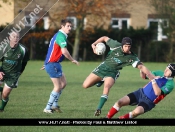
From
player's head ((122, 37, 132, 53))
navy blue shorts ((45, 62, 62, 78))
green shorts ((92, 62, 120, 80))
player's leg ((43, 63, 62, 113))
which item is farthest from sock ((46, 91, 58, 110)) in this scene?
player's head ((122, 37, 132, 53))

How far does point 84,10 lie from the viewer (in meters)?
35.6

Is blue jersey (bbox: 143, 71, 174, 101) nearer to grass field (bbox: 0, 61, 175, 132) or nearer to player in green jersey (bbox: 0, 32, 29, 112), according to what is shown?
grass field (bbox: 0, 61, 175, 132)

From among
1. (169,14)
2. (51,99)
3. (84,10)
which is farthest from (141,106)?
(169,14)

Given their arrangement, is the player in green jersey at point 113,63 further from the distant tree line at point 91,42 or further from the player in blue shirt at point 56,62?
the distant tree line at point 91,42

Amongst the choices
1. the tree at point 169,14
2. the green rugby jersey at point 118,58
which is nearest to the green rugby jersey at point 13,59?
the green rugby jersey at point 118,58

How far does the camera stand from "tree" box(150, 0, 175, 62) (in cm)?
3594

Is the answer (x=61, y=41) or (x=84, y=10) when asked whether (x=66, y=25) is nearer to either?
(x=61, y=41)

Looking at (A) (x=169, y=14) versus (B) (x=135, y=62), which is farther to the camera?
(A) (x=169, y=14)

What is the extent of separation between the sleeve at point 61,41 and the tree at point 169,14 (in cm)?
2505

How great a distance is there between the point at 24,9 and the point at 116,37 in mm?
7237

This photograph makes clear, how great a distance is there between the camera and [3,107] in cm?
1164

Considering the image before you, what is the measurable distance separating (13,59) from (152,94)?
3191 millimetres

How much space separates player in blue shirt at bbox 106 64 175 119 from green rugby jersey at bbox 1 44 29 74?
2.55 m

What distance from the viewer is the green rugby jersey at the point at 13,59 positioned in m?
11.5
